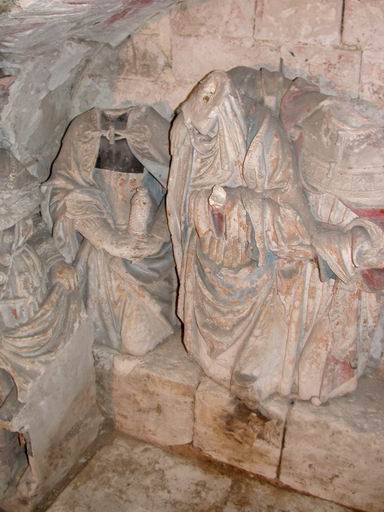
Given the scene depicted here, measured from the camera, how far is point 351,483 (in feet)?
12.5

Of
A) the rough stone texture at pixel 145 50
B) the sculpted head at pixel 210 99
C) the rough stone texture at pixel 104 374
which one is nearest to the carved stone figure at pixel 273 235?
the sculpted head at pixel 210 99

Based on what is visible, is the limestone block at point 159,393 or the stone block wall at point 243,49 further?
the limestone block at point 159,393

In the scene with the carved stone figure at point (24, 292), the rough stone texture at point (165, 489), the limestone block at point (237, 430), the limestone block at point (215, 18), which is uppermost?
the limestone block at point (215, 18)

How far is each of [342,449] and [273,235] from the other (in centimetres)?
143

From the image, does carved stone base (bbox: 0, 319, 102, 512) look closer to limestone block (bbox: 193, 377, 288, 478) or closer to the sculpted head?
limestone block (bbox: 193, 377, 288, 478)

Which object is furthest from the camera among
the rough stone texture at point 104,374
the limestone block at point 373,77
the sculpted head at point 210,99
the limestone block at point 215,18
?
the rough stone texture at point 104,374

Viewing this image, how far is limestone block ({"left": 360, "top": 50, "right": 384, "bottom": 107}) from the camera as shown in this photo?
354 centimetres

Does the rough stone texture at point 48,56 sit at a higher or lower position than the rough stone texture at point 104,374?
higher

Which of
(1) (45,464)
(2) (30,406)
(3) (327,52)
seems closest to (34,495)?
(1) (45,464)

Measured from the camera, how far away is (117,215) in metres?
A: 4.14

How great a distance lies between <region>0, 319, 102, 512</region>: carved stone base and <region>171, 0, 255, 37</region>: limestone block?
210 centimetres

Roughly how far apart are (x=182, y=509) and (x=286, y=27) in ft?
10.3

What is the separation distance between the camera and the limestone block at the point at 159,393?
4.10 meters

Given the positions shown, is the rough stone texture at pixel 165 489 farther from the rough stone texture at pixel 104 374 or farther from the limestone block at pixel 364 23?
the limestone block at pixel 364 23
